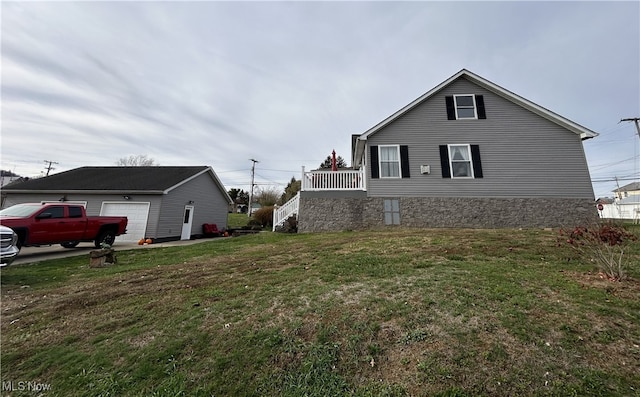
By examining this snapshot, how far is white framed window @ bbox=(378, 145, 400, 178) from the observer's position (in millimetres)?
11930

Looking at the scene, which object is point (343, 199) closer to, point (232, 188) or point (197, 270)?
point (197, 270)

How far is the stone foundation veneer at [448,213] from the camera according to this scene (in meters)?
10.9

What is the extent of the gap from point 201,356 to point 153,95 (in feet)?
50.3

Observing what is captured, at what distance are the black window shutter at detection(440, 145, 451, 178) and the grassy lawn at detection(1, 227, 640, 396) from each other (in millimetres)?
6827

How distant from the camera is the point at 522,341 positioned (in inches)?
101

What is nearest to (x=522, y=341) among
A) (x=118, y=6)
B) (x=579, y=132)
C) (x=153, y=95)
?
(x=118, y=6)

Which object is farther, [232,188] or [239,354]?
[232,188]

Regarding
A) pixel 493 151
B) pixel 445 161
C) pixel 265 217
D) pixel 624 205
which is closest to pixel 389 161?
pixel 445 161

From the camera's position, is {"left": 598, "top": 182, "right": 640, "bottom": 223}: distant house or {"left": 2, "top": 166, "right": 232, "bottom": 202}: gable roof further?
{"left": 598, "top": 182, "right": 640, "bottom": 223}: distant house

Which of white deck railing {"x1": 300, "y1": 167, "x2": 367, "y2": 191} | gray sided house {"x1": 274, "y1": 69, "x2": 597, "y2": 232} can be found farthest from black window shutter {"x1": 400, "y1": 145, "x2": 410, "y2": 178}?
white deck railing {"x1": 300, "y1": 167, "x2": 367, "y2": 191}

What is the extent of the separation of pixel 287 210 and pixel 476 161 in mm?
9968

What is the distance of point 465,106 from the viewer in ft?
39.9

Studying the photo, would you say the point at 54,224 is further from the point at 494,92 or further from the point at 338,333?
the point at 494,92

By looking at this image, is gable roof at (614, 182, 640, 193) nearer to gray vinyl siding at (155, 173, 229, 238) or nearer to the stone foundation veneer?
the stone foundation veneer
